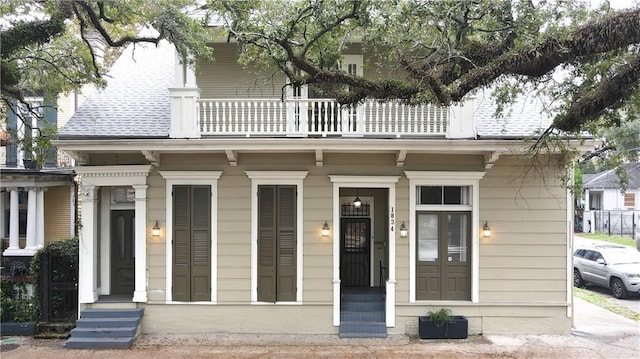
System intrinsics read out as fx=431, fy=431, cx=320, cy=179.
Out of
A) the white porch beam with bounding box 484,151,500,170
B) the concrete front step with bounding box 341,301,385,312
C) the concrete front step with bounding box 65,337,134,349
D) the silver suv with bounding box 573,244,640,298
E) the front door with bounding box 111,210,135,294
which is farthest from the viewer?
the silver suv with bounding box 573,244,640,298

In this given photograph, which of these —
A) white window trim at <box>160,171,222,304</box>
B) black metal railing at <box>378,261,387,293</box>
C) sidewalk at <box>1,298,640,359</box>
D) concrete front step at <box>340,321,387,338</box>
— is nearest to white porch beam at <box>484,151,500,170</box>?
black metal railing at <box>378,261,387,293</box>

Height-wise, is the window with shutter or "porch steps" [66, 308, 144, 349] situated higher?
the window with shutter

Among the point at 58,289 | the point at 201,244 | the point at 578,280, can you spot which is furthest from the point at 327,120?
the point at 578,280

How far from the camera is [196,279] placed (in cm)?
897

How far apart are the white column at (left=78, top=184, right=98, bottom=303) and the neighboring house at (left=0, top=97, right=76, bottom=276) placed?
448cm

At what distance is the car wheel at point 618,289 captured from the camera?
40.2ft

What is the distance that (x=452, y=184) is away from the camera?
29.2ft

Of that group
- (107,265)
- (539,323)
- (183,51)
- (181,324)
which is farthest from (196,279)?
(539,323)

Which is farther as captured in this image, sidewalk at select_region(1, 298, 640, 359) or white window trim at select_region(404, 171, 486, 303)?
white window trim at select_region(404, 171, 486, 303)

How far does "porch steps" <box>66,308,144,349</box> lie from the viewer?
816 cm

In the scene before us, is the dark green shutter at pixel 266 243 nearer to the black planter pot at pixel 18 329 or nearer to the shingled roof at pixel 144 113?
the shingled roof at pixel 144 113

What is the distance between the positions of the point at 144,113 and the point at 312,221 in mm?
4461

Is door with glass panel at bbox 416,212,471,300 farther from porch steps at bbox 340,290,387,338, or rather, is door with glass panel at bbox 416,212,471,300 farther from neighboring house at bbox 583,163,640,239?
neighboring house at bbox 583,163,640,239

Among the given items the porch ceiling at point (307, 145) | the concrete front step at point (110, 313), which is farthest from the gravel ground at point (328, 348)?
the porch ceiling at point (307, 145)
